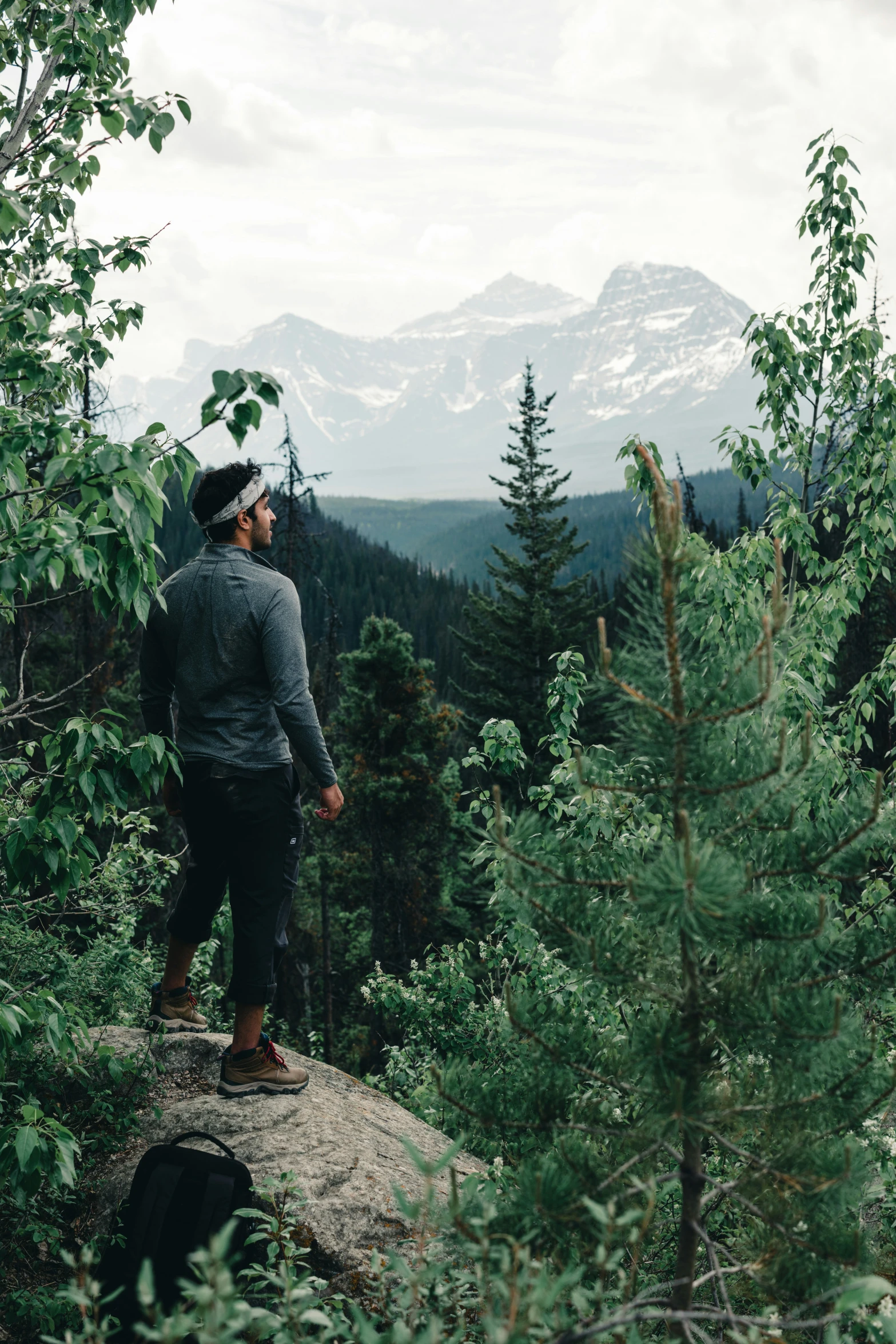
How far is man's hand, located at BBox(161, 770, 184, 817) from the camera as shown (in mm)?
4168

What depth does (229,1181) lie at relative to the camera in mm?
3236

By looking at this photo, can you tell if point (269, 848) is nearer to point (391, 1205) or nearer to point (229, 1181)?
point (229, 1181)

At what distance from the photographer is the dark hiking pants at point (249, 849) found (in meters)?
3.95

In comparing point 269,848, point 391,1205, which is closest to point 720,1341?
point 391,1205

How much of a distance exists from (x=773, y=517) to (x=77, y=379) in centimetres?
504

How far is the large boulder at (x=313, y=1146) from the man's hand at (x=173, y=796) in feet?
4.32

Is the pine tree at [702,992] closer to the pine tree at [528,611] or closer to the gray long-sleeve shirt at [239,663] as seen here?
the gray long-sleeve shirt at [239,663]

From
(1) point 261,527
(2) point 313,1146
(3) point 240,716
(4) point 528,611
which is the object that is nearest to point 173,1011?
(2) point 313,1146

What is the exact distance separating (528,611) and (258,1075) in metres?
21.2

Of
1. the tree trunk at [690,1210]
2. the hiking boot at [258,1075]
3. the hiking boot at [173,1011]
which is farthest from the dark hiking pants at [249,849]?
the tree trunk at [690,1210]

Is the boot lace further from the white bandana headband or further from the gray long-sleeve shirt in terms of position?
the white bandana headband

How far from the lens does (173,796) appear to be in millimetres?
4234

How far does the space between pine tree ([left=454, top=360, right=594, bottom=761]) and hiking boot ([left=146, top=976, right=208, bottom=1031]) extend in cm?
1841

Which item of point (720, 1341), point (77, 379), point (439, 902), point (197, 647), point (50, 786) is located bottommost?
point (439, 902)
